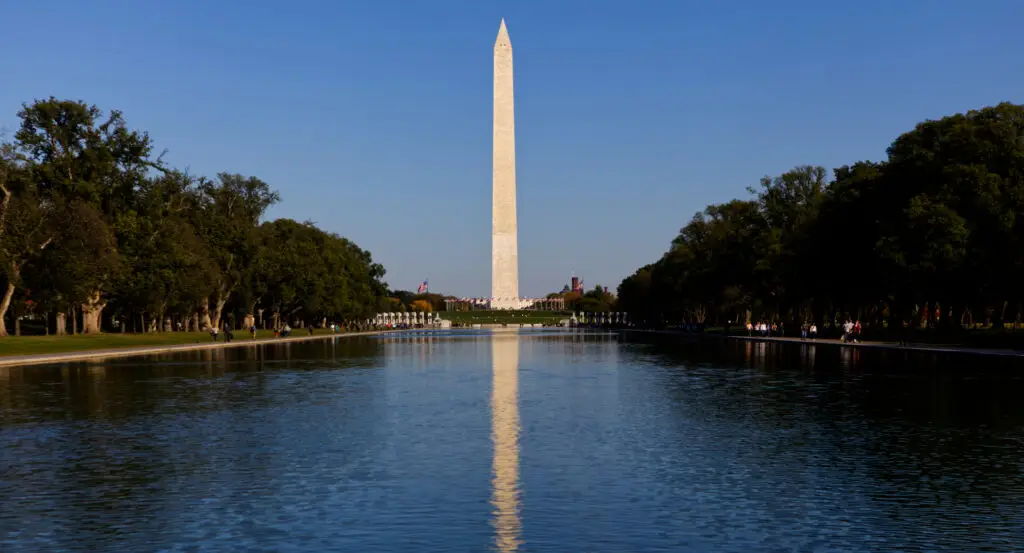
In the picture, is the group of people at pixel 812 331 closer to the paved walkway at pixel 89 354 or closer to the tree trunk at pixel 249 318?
the paved walkway at pixel 89 354

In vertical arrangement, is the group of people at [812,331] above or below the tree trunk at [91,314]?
below

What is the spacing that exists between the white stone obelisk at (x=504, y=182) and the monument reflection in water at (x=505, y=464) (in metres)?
101

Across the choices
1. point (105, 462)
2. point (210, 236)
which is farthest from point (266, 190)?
point (105, 462)

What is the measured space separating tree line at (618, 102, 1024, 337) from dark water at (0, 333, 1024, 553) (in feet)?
120

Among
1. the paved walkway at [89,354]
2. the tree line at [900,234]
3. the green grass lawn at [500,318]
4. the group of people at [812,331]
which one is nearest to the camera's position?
the paved walkway at [89,354]

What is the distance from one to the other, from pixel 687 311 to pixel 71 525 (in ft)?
492

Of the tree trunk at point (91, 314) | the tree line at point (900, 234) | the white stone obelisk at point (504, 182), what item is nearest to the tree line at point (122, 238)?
the tree trunk at point (91, 314)

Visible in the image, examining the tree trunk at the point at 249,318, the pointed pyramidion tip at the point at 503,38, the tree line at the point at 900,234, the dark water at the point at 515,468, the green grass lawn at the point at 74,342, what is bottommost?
the dark water at the point at 515,468

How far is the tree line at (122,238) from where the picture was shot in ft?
245

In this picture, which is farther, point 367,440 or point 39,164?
point 39,164

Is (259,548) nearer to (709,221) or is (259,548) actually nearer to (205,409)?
(205,409)

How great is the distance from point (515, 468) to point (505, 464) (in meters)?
0.43

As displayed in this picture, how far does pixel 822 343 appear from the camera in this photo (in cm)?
7231

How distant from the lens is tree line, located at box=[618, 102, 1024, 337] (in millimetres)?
66062
